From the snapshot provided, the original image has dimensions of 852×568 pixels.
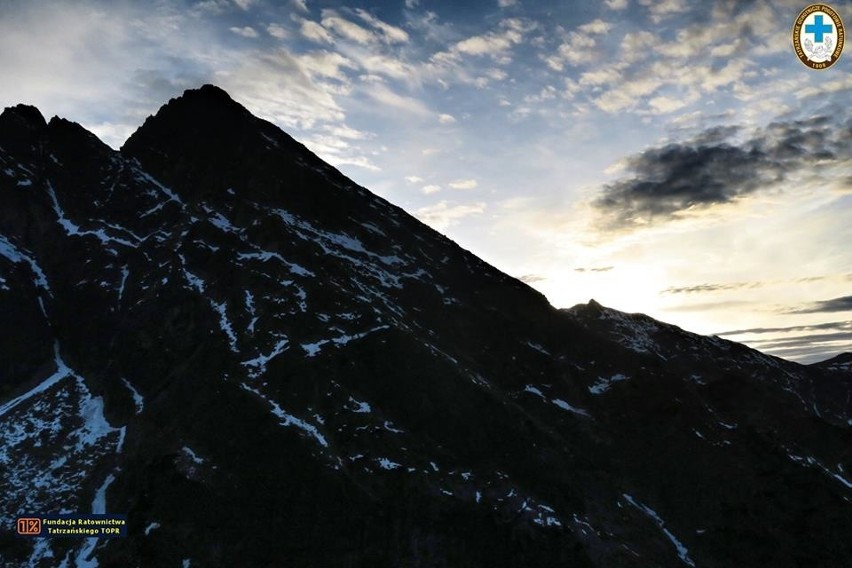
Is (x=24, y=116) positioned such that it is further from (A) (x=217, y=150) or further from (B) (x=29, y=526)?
(B) (x=29, y=526)

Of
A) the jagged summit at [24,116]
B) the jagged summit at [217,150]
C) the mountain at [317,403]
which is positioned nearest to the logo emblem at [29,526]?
the mountain at [317,403]

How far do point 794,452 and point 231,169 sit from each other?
145 m

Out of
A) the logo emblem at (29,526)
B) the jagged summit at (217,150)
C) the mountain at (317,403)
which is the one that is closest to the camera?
the logo emblem at (29,526)

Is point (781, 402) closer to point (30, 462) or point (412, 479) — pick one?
point (412, 479)

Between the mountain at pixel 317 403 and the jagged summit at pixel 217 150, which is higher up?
the jagged summit at pixel 217 150

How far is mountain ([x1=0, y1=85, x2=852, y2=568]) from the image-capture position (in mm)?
84125

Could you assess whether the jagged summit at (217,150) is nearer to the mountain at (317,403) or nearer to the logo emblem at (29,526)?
the mountain at (317,403)

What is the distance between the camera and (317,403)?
101 metres

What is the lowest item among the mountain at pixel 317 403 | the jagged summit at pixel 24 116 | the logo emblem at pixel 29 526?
the logo emblem at pixel 29 526

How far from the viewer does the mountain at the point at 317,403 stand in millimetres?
84125

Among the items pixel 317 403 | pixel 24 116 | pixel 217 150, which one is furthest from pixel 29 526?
pixel 24 116

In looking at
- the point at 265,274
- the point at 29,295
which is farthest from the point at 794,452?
the point at 29,295

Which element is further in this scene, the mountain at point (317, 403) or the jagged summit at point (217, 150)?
the jagged summit at point (217, 150)

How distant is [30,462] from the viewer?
88.7 meters
